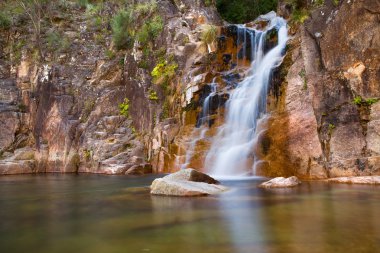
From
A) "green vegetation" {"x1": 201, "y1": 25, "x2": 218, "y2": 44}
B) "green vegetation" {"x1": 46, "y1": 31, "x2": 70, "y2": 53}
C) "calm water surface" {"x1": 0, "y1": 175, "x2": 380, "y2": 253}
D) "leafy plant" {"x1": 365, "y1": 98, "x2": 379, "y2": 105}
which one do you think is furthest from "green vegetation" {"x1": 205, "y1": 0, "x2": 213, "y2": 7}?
"calm water surface" {"x1": 0, "y1": 175, "x2": 380, "y2": 253}

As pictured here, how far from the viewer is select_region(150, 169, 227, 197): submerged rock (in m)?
8.47

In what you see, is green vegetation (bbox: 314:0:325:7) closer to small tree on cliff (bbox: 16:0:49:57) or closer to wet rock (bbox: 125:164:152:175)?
wet rock (bbox: 125:164:152:175)

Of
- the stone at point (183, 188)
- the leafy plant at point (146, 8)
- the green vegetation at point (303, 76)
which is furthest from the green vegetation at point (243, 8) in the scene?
the stone at point (183, 188)

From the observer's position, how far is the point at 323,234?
4.72 m

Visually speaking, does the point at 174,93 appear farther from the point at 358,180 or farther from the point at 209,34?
the point at 358,180

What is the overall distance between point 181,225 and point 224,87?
10.9m

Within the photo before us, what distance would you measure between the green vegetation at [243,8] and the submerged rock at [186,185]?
57.5 ft

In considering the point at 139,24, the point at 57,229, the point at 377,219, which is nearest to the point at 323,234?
the point at 377,219

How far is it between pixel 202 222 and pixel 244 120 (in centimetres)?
862

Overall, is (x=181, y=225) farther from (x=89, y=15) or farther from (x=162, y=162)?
(x=89, y=15)

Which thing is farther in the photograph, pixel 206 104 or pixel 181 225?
pixel 206 104

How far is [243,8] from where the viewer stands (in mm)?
25078

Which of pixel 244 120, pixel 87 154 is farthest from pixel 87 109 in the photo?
pixel 244 120

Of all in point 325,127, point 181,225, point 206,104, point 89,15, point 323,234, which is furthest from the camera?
point 89,15
